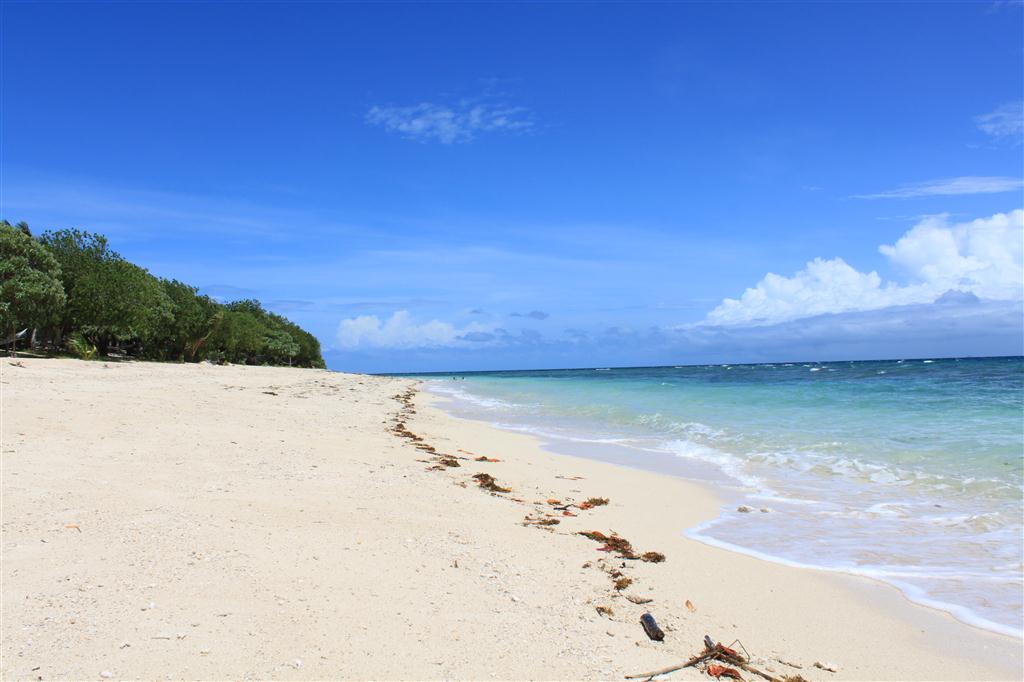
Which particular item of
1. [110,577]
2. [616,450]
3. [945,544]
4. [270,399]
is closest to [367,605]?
[110,577]

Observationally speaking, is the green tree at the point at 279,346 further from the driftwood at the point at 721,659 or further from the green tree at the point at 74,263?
the driftwood at the point at 721,659

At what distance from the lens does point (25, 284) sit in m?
25.3

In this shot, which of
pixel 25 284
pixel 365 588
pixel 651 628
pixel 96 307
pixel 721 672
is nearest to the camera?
pixel 721 672

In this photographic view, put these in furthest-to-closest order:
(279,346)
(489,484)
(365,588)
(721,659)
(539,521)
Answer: (279,346) → (489,484) → (539,521) → (365,588) → (721,659)

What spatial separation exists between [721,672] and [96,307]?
36231mm

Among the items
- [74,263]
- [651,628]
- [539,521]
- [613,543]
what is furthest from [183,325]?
[651,628]

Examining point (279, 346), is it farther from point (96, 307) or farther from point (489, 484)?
point (489, 484)

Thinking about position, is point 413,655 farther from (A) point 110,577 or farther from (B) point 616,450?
(B) point 616,450

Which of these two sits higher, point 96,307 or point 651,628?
point 96,307

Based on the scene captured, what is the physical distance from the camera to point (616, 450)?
12773 mm

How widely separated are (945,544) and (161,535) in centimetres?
716

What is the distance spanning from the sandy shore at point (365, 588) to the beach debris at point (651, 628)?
0.05 meters

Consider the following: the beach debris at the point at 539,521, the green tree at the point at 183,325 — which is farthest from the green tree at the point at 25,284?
the beach debris at the point at 539,521

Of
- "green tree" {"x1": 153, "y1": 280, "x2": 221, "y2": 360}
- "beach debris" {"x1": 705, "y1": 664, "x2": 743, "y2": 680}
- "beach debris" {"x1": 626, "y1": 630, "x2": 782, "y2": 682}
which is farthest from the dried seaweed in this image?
"green tree" {"x1": 153, "y1": 280, "x2": 221, "y2": 360}
